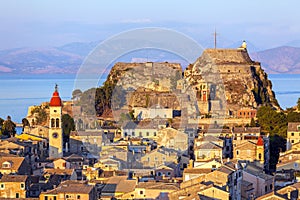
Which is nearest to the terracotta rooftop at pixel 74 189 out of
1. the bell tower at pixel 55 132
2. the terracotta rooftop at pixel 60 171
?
the terracotta rooftop at pixel 60 171

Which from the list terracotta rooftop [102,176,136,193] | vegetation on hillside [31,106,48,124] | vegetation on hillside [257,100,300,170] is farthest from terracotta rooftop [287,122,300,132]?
vegetation on hillside [31,106,48,124]

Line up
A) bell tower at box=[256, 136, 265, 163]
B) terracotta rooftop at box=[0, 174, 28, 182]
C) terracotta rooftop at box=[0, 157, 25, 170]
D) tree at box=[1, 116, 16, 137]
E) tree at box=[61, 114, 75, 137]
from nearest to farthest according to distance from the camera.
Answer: terracotta rooftop at box=[0, 174, 28, 182] < terracotta rooftop at box=[0, 157, 25, 170] < bell tower at box=[256, 136, 265, 163] < tree at box=[61, 114, 75, 137] < tree at box=[1, 116, 16, 137]

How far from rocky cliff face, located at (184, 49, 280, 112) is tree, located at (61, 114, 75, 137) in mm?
10967

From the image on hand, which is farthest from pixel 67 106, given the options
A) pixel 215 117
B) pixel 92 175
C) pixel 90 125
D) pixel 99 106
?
pixel 92 175

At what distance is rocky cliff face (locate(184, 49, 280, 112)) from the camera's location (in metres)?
57.9

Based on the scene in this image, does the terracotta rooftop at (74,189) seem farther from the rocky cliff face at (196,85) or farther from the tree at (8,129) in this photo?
the rocky cliff face at (196,85)

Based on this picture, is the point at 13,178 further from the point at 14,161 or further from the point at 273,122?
the point at 273,122

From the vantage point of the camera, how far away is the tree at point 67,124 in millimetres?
47131

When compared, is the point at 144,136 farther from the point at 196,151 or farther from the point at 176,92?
the point at 176,92

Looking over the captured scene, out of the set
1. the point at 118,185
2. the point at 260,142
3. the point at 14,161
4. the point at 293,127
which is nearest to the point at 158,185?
the point at 118,185

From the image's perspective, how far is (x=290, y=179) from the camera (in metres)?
32.7

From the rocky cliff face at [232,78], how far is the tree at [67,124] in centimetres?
1097

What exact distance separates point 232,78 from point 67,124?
17.1m

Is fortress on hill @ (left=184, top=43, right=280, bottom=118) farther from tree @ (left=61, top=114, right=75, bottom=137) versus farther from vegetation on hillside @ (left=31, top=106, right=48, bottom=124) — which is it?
vegetation on hillside @ (left=31, top=106, right=48, bottom=124)
